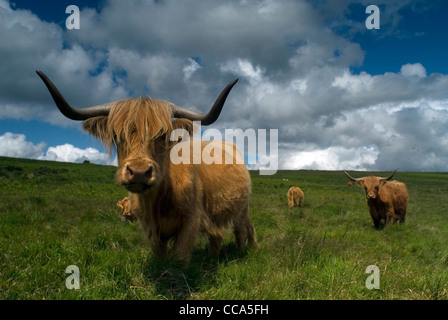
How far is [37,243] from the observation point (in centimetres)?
401

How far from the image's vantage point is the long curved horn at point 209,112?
133 inches

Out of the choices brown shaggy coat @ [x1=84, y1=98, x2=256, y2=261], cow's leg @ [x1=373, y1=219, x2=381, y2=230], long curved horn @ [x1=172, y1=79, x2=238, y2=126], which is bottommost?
cow's leg @ [x1=373, y1=219, x2=381, y2=230]

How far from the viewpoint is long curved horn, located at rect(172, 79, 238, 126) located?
133 inches

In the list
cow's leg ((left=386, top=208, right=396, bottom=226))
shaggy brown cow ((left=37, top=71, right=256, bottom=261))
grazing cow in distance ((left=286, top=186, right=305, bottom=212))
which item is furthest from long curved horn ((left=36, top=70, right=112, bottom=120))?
grazing cow in distance ((left=286, top=186, right=305, bottom=212))

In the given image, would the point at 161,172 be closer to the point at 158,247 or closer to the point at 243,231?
the point at 158,247

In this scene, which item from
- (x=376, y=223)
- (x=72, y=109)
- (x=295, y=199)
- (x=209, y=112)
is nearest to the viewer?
(x=72, y=109)

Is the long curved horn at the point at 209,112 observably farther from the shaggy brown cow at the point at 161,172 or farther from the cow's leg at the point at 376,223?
the cow's leg at the point at 376,223

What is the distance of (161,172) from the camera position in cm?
329

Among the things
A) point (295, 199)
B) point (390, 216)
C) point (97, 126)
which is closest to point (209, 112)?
point (97, 126)

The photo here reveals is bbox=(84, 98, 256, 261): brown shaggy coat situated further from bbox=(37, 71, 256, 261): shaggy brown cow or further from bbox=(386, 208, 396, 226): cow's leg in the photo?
bbox=(386, 208, 396, 226): cow's leg

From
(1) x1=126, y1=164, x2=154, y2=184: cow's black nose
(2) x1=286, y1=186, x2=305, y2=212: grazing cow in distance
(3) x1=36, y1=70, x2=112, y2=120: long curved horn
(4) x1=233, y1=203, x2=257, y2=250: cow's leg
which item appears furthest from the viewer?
(2) x1=286, y1=186, x2=305, y2=212: grazing cow in distance

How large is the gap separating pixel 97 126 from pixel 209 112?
4.12 ft

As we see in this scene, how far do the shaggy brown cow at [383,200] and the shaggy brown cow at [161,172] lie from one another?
7.41 metres
